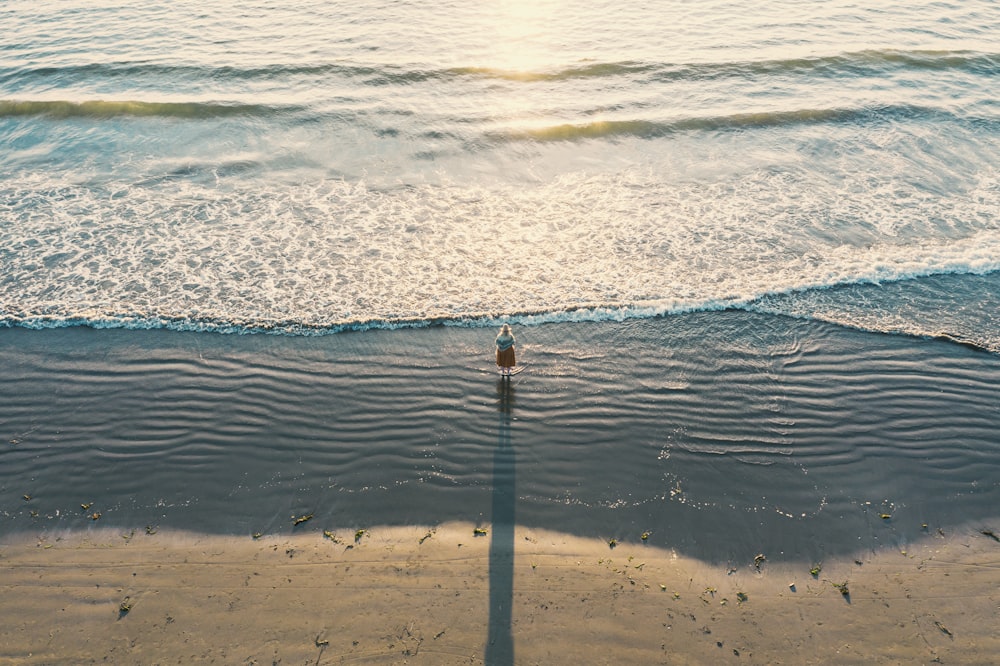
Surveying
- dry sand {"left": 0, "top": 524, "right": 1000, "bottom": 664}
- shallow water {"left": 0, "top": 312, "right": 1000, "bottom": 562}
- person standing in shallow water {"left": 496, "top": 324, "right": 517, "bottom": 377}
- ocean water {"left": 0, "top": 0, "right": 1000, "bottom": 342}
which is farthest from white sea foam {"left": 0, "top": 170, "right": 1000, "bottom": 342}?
dry sand {"left": 0, "top": 524, "right": 1000, "bottom": 664}

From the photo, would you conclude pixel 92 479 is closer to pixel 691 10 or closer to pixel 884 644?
pixel 884 644

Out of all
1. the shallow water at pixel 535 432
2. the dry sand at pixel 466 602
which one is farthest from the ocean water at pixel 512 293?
the dry sand at pixel 466 602

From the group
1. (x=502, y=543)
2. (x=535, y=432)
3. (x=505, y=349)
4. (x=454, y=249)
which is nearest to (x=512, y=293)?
(x=454, y=249)

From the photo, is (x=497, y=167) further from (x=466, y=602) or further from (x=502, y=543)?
(x=466, y=602)

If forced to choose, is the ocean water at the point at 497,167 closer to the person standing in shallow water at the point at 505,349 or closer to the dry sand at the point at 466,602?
the person standing in shallow water at the point at 505,349

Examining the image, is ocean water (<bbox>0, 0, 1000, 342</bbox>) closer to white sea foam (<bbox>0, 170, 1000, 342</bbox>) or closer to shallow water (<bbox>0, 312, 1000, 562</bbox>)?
white sea foam (<bbox>0, 170, 1000, 342</bbox>)

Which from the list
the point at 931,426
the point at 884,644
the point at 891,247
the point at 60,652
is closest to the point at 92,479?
the point at 60,652
